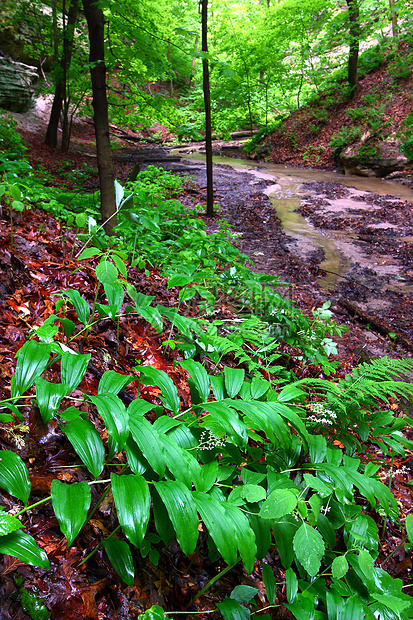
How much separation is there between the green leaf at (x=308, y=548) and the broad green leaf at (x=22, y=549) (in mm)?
784

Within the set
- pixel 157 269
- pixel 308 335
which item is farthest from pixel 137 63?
pixel 308 335

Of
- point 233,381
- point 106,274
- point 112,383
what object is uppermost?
point 106,274

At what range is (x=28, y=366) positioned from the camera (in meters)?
1.10

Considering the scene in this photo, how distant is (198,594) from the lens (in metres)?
1.21

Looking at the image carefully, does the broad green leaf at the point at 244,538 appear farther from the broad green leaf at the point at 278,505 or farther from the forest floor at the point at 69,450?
the forest floor at the point at 69,450

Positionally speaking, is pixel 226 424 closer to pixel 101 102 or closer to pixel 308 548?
pixel 308 548

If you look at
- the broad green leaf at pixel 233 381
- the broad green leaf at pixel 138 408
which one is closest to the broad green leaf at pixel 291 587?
the broad green leaf at pixel 233 381

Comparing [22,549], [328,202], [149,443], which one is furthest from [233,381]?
[328,202]

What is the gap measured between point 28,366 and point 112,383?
293 millimetres

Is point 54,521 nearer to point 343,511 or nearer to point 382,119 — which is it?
point 343,511

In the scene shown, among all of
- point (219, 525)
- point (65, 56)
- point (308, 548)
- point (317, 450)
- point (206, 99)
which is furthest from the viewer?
point (65, 56)

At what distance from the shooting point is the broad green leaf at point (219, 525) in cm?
98

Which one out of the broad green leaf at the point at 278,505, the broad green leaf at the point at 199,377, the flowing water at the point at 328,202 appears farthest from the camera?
the flowing water at the point at 328,202

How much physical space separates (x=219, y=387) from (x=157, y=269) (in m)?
2.56
